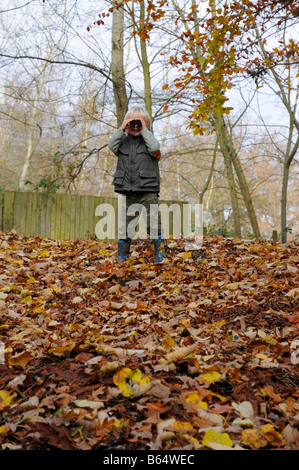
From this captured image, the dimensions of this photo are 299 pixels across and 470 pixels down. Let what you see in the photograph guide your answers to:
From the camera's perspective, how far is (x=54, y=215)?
8.27 meters

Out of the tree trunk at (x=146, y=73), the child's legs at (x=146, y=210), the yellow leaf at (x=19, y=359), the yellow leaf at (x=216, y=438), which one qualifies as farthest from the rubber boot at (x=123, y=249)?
the tree trunk at (x=146, y=73)

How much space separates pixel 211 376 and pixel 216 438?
0.49 meters

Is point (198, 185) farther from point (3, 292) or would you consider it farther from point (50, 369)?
point (50, 369)

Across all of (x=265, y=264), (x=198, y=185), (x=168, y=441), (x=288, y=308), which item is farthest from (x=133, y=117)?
(x=198, y=185)

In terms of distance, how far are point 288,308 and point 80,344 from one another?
1768 millimetres

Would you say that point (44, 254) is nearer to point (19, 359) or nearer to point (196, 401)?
point (19, 359)

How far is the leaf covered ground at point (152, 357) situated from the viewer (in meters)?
1.71

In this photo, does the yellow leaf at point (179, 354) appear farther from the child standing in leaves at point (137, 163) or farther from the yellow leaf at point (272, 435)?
the child standing in leaves at point (137, 163)

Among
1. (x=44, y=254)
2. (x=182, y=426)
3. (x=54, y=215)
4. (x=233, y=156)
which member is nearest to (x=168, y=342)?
(x=182, y=426)

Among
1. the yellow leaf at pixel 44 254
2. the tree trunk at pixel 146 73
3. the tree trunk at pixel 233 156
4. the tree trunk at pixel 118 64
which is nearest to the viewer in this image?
the yellow leaf at pixel 44 254

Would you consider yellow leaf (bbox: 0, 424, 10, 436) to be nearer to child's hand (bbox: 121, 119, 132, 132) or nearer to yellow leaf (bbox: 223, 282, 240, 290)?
yellow leaf (bbox: 223, 282, 240, 290)

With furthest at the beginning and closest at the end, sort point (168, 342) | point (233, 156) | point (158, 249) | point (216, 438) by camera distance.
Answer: point (233, 156) < point (158, 249) < point (168, 342) < point (216, 438)

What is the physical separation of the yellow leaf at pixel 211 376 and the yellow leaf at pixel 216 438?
438 mm
